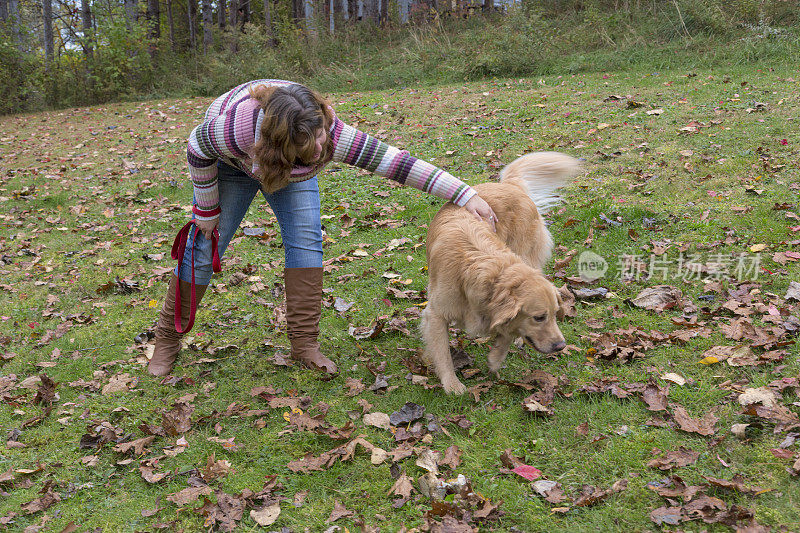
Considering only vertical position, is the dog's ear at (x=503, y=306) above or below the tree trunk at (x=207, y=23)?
below

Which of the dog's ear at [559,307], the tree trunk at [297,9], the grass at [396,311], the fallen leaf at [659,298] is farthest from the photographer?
the tree trunk at [297,9]

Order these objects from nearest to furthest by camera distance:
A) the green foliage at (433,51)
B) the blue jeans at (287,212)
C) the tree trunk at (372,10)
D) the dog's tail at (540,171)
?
the blue jeans at (287,212) < the dog's tail at (540,171) < the green foliage at (433,51) < the tree trunk at (372,10)

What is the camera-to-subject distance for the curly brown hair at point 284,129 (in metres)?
3.33

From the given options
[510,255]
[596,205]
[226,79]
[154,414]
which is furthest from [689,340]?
[226,79]

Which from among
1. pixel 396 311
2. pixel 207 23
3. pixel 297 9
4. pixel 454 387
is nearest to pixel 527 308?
pixel 454 387

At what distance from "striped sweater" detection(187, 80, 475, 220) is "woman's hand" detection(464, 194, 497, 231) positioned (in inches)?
1.6

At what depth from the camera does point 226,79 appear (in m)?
17.1

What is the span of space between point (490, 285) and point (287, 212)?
1.46 meters

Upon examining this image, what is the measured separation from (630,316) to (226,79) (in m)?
15.3

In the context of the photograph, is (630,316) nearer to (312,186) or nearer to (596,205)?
(596,205)

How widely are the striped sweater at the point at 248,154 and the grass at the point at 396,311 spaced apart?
1.35 metres

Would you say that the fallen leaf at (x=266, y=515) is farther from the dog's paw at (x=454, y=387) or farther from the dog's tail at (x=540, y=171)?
the dog's tail at (x=540, y=171)

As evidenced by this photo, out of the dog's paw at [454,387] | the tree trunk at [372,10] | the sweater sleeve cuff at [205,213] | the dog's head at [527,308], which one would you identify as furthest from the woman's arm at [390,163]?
the tree trunk at [372,10]

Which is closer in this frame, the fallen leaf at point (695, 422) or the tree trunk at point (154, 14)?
the fallen leaf at point (695, 422)
